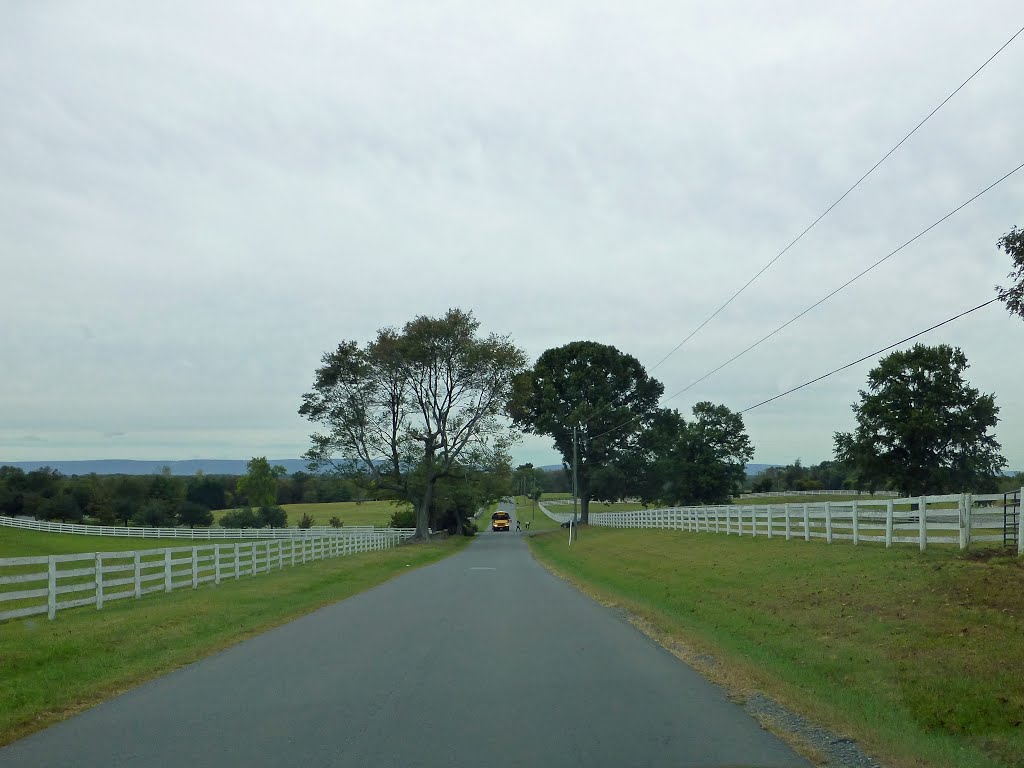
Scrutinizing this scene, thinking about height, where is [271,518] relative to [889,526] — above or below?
below

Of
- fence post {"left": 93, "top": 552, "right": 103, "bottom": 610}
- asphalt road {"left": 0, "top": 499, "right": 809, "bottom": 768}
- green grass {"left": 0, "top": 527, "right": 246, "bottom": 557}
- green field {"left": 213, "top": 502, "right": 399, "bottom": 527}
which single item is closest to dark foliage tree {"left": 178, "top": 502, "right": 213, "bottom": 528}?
green field {"left": 213, "top": 502, "right": 399, "bottom": 527}

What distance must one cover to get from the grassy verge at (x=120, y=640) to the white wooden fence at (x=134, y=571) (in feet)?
1.56

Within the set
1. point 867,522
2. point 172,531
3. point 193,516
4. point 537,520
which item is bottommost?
point 537,520

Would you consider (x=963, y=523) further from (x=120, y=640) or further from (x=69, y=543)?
(x=69, y=543)

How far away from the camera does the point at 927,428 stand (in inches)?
2119

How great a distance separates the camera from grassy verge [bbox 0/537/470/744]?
8.99 meters

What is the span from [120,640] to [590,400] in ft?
198

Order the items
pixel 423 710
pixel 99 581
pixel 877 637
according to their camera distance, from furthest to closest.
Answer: pixel 99 581, pixel 877 637, pixel 423 710

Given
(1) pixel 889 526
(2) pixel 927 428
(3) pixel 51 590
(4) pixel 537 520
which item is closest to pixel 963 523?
(1) pixel 889 526

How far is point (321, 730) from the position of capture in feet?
24.5

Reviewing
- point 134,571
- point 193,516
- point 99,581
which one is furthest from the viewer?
point 193,516

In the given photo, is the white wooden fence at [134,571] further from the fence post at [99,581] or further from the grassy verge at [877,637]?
the grassy verge at [877,637]

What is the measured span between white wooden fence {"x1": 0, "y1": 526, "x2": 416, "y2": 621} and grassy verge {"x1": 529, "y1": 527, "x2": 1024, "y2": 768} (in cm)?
1070

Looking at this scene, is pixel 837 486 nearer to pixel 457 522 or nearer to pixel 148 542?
pixel 457 522
